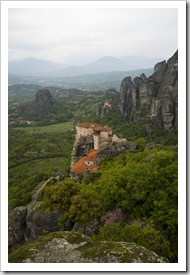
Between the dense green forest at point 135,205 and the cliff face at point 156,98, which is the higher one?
the cliff face at point 156,98

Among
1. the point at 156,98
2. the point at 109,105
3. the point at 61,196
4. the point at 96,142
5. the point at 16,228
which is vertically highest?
the point at 109,105

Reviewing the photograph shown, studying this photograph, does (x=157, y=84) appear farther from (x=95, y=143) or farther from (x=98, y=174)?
(x=98, y=174)

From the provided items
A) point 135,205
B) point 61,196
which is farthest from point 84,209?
point 135,205

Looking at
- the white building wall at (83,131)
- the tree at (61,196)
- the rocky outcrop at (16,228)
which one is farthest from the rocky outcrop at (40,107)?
the tree at (61,196)

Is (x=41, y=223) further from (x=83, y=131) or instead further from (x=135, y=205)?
(x=83, y=131)

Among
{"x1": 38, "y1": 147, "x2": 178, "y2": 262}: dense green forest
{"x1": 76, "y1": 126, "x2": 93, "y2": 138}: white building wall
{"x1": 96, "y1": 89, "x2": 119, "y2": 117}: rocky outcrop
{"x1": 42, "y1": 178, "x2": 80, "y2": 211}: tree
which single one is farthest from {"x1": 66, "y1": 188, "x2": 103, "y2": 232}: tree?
{"x1": 96, "y1": 89, "x2": 119, "y2": 117}: rocky outcrop

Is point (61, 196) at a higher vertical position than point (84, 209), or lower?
higher

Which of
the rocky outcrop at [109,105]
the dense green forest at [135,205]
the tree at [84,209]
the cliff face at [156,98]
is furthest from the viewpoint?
the rocky outcrop at [109,105]

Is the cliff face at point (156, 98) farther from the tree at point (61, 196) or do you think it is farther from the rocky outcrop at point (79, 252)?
the rocky outcrop at point (79, 252)
